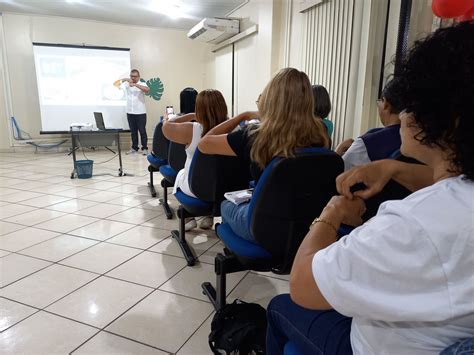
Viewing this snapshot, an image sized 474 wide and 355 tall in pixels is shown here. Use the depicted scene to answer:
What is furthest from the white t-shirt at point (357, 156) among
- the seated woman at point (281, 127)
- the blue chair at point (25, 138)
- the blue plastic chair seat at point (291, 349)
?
the blue chair at point (25, 138)

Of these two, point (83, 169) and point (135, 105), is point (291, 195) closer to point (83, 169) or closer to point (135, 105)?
point (83, 169)

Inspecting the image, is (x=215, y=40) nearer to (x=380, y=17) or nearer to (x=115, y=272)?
(x=380, y=17)

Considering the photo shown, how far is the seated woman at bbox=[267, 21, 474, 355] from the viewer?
19.0 inches

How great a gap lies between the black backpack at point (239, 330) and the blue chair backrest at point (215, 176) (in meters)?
0.75

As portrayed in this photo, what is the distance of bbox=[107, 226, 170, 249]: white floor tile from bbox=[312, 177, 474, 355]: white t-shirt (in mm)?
2205

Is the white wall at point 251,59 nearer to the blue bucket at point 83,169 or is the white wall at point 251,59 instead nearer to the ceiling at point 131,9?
the ceiling at point 131,9

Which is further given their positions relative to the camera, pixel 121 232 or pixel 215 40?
pixel 215 40

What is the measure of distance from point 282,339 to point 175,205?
2.72m

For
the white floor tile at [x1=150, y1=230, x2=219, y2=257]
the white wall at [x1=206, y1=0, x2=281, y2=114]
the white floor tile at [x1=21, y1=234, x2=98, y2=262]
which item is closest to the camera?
the white floor tile at [x1=21, y1=234, x2=98, y2=262]

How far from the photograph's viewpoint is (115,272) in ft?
6.99

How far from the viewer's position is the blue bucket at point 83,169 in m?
4.73

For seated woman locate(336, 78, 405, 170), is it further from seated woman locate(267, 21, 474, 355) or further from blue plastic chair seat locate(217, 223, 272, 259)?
seated woman locate(267, 21, 474, 355)

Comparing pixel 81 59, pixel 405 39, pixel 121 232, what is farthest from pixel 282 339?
pixel 81 59

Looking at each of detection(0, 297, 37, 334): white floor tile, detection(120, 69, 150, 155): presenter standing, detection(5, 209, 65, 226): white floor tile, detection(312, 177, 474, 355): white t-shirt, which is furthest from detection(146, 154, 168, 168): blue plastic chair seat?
detection(120, 69, 150, 155): presenter standing
